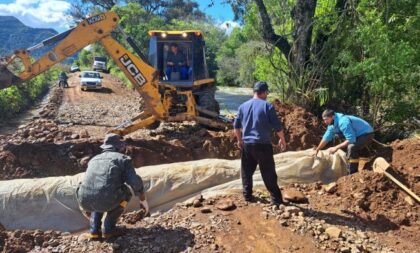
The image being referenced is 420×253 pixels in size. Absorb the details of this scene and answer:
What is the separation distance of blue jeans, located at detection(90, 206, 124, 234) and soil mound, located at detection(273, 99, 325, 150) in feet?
14.8

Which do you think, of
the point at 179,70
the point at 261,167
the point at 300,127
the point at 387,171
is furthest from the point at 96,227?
the point at 179,70

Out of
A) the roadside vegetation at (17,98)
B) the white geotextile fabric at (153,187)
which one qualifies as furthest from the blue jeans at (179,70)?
the roadside vegetation at (17,98)

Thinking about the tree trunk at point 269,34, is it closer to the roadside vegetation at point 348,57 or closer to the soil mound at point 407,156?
the roadside vegetation at point 348,57

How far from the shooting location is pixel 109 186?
4.64 metres

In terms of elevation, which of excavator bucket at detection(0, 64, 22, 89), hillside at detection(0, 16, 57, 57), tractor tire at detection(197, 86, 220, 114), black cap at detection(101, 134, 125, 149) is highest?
hillside at detection(0, 16, 57, 57)

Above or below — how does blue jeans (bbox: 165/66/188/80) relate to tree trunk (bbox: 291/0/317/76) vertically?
below

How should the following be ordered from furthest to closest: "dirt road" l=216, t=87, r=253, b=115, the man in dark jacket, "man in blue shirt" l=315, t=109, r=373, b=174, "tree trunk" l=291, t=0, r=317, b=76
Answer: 1. "dirt road" l=216, t=87, r=253, b=115
2. "tree trunk" l=291, t=0, r=317, b=76
3. "man in blue shirt" l=315, t=109, r=373, b=174
4. the man in dark jacket

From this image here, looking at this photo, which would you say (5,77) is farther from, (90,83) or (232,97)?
(232,97)

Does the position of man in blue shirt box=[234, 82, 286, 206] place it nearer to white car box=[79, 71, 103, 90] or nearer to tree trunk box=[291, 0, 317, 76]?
tree trunk box=[291, 0, 317, 76]

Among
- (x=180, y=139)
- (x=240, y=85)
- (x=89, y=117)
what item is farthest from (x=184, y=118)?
(x=240, y=85)

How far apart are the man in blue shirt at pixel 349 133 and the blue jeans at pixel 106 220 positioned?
311 cm

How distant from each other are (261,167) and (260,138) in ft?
1.24

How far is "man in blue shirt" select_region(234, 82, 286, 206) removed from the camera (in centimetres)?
535

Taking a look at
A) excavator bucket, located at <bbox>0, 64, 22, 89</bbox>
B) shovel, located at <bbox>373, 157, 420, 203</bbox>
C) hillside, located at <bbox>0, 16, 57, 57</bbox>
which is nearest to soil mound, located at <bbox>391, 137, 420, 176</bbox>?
shovel, located at <bbox>373, 157, 420, 203</bbox>
